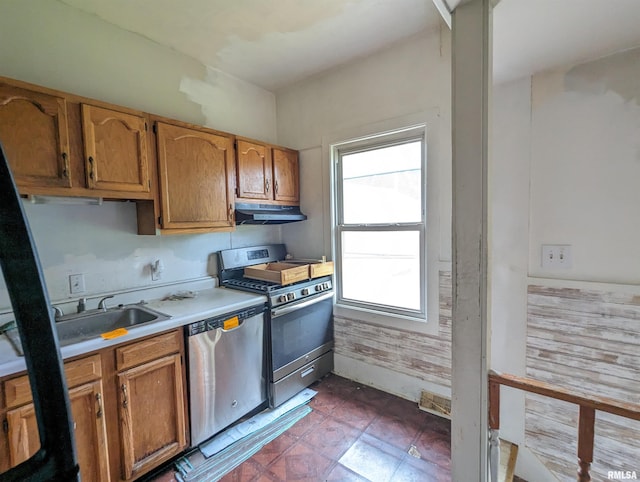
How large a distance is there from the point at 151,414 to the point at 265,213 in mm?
1584

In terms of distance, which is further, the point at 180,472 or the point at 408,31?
the point at 408,31

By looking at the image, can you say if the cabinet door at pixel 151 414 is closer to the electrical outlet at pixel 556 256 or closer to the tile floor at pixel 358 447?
the tile floor at pixel 358 447

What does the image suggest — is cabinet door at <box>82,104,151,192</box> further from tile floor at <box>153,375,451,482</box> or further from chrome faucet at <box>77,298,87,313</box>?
tile floor at <box>153,375,451,482</box>

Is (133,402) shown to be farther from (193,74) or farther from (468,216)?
(193,74)

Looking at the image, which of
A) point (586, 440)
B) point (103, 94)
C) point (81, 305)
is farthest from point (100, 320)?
point (586, 440)

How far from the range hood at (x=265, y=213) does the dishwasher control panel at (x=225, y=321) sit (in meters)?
0.72

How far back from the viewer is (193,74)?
2451mm

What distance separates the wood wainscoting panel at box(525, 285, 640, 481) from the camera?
157cm

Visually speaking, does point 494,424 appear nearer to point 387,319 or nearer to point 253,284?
point 387,319

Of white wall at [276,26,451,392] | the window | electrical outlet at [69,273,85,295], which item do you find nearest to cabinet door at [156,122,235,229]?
electrical outlet at [69,273,85,295]

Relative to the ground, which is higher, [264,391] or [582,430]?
[582,430]

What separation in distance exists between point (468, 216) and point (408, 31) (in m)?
1.81

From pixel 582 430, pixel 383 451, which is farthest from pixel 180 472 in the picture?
pixel 582 430

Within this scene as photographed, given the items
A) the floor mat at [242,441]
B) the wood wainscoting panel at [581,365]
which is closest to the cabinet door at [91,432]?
Answer: the floor mat at [242,441]
